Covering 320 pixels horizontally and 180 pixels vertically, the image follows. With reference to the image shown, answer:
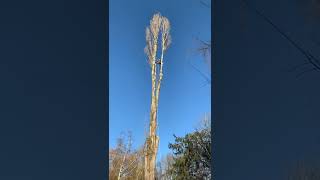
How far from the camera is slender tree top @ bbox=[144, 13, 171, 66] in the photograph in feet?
16.1

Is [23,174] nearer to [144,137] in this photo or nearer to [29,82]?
[29,82]

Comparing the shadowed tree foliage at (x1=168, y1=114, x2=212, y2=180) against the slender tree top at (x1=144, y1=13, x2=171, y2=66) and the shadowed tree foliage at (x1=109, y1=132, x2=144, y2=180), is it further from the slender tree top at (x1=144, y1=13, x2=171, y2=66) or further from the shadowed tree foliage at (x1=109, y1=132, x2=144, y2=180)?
the slender tree top at (x1=144, y1=13, x2=171, y2=66)

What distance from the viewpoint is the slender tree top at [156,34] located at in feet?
16.1

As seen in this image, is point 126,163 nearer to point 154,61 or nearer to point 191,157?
point 191,157

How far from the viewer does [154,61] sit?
4953mm

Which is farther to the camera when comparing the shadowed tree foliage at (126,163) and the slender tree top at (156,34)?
the shadowed tree foliage at (126,163)

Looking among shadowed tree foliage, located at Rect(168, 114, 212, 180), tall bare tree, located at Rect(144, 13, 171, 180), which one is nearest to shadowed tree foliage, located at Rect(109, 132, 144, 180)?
tall bare tree, located at Rect(144, 13, 171, 180)

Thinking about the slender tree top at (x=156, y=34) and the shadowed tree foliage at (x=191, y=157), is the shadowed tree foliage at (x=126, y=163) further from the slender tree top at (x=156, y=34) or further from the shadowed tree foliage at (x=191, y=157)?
the slender tree top at (x=156, y=34)

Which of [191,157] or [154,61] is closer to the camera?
[154,61]

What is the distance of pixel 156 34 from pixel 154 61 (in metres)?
0.28

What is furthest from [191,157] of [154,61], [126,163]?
[154,61]

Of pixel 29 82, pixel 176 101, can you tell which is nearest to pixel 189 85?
pixel 176 101

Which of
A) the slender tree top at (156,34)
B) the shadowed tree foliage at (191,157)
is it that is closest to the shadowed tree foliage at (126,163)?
the shadowed tree foliage at (191,157)
